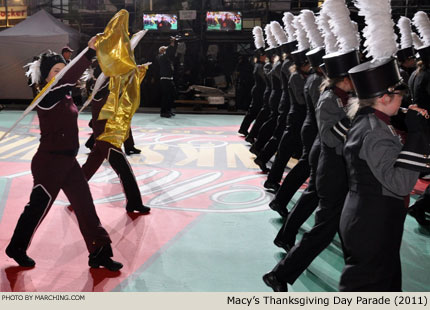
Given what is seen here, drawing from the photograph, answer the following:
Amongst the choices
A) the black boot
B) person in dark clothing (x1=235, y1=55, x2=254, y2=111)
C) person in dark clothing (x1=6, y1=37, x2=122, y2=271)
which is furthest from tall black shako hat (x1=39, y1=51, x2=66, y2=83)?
person in dark clothing (x1=235, y1=55, x2=254, y2=111)

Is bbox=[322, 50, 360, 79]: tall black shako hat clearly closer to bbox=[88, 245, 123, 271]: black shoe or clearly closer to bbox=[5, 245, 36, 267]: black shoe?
bbox=[88, 245, 123, 271]: black shoe

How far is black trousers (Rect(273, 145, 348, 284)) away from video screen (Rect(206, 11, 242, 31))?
12623 millimetres

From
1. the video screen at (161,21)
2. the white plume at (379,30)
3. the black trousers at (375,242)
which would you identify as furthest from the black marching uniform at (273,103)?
the video screen at (161,21)

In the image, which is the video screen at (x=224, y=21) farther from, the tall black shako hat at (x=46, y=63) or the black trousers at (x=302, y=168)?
the tall black shako hat at (x=46, y=63)

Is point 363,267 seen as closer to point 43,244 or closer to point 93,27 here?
point 43,244

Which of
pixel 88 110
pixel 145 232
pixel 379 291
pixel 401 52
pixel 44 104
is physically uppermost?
pixel 401 52

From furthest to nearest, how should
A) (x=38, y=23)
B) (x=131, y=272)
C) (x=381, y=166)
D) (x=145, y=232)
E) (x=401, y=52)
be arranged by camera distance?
(x=38, y=23) → (x=401, y=52) → (x=145, y=232) → (x=131, y=272) → (x=381, y=166)

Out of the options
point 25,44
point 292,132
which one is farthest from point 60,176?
point 25,44

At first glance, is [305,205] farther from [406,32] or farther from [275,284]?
[406,32]

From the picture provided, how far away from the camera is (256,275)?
3.50 m

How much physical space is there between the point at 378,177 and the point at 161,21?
1418 centimetres

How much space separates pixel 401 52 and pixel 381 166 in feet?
14.5

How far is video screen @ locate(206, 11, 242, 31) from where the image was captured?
14938mm

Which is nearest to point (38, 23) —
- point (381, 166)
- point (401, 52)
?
point (401, 52)
